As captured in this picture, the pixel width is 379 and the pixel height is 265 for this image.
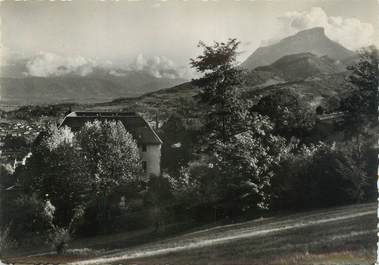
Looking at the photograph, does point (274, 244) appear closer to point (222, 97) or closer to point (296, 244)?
point (296, 244)

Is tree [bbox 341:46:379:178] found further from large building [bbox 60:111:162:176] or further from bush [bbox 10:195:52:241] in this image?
bush [bbox 10:195:52:241]

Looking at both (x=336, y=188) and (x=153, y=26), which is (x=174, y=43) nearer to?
(x=153, y=26)

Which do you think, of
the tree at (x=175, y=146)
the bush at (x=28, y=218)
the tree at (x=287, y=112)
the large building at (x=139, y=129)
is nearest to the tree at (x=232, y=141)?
the tree at (x=287, y=112)

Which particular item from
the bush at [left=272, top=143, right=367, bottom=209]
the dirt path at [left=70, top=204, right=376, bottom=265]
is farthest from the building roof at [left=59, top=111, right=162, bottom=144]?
the bush at [left=272, top=143, right=367, bottom=209]

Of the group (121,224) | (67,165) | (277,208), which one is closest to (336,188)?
(277,208)

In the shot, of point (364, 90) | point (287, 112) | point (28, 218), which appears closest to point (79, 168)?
point (28, 218)

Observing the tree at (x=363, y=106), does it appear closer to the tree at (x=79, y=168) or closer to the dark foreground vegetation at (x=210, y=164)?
the dark foreground vegetation at (x=210, y=164)
